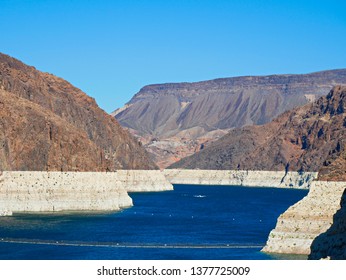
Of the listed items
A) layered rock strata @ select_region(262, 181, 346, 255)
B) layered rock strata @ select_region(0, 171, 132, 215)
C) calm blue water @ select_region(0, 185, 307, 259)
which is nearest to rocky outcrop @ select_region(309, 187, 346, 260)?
layered rock strata @ select_region(262, 181, 346, 255)

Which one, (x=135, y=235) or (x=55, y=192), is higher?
(x=55, y=192)

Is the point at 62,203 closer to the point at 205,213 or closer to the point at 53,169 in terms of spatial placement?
the point at 53,169

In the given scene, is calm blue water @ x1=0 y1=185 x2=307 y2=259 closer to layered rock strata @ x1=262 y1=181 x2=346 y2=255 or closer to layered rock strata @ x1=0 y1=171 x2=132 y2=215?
layered rock strata @ x1=262 y1=181 x2=346 y2=255

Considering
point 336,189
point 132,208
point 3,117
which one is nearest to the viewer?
point 336,189

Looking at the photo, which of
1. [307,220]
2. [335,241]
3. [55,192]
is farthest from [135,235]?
[335,241]

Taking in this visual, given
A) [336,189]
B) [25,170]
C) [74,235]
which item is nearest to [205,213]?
[25,170]

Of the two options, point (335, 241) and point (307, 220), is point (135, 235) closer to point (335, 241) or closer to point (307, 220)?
point (307, 220)
